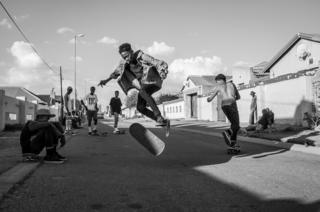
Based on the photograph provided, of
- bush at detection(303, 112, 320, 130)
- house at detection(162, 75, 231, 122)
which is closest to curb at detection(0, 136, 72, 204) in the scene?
bush at detection(303, 112, 320, 130)

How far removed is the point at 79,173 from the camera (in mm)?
4461

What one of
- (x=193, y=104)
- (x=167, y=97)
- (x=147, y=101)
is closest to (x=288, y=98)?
(x=147, y=101)

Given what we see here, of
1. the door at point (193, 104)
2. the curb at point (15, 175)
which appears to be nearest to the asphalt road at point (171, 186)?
the curb at point (15, 175)

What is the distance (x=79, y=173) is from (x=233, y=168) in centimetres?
230

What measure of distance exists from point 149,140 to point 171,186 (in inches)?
74.2

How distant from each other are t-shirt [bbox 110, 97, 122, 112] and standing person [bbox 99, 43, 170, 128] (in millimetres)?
7506

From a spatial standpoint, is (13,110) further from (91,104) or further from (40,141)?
(40,141)

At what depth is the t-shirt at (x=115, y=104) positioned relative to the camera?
13508 millimetres

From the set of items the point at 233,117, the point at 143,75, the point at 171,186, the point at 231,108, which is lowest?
the point at 171,186

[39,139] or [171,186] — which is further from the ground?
[39,139]

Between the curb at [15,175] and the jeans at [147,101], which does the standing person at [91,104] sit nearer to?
the jeans at [147,101]

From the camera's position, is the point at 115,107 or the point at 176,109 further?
the point at 176,109

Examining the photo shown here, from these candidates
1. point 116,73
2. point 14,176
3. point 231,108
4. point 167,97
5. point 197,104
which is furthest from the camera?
point 167,97

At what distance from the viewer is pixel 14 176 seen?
161 inches
